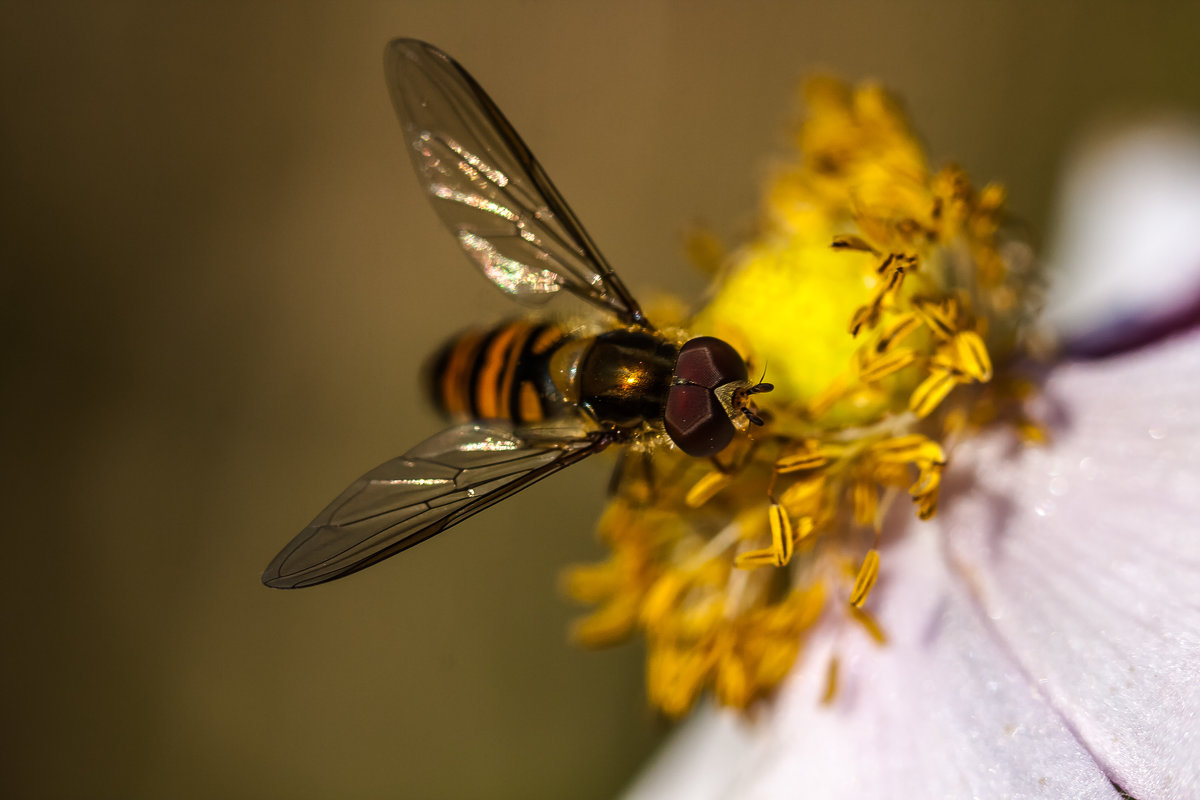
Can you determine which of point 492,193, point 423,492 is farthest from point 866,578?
point 492,193

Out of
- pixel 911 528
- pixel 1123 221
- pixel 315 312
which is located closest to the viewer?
pixel 911 528

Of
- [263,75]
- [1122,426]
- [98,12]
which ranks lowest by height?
[1122,426]

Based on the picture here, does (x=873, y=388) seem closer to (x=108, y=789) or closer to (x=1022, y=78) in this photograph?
(x=1022, y=78)

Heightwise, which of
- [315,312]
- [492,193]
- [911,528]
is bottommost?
[911,528]

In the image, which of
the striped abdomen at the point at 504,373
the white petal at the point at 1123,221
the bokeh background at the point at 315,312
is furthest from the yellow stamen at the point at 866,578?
the bokeh background at the point at 315,312

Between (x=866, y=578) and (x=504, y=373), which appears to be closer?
(x=866, y=578)

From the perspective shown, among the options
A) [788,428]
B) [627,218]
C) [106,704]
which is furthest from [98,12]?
[788,428]

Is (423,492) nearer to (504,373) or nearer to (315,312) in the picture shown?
(504,373)
